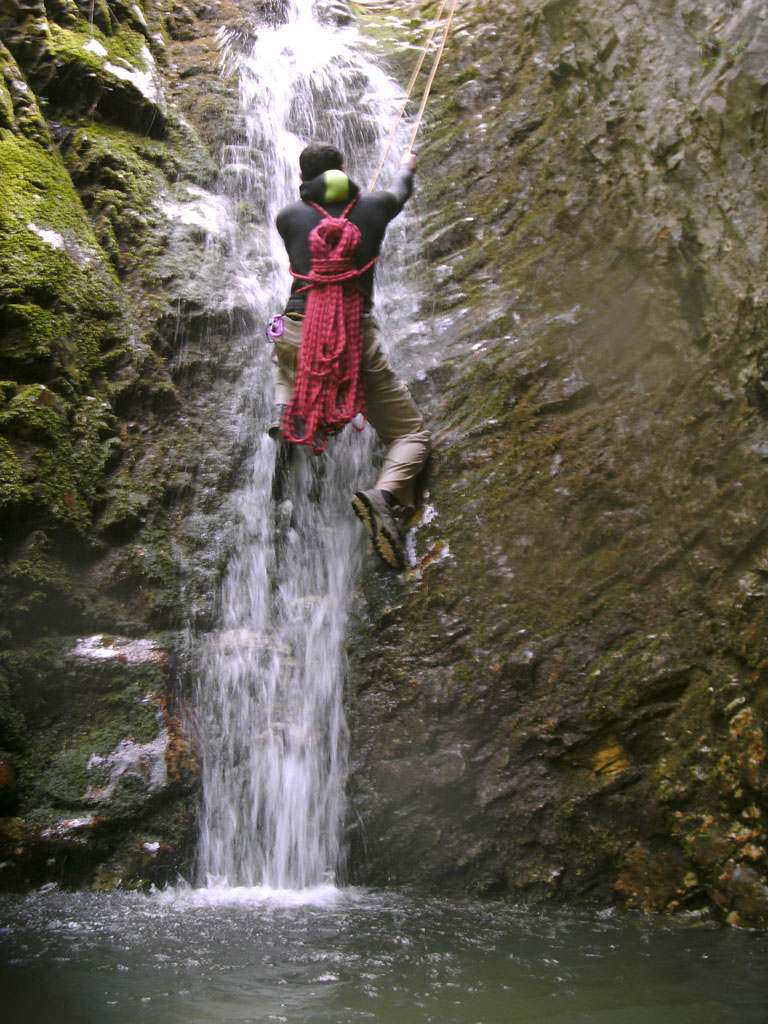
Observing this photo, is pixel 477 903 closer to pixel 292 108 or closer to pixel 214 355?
pixel 214 355

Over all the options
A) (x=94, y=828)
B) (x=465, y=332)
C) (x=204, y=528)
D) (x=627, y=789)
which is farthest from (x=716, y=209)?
(x=94, y=828)

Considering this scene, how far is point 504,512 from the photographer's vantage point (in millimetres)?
4094

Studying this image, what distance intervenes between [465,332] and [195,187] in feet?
9.19

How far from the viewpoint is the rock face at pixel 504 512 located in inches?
136

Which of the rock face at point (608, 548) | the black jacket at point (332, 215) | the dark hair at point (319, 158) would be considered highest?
the dark hair at point (319, 158)

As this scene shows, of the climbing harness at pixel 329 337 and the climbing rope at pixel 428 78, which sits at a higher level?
the climbing rope at pixel 428 78

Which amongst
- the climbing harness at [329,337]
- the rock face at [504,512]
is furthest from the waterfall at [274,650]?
the climbing harness at [329,337]

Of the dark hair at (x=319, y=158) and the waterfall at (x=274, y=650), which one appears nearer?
the waterfall at (x=274, y=650)

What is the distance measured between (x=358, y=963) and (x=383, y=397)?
113 inches

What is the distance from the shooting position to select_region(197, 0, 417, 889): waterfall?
3674 millimetres

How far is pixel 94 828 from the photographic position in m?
3.51

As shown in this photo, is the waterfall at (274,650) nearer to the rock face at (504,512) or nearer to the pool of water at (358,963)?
the rock face at (504,512)

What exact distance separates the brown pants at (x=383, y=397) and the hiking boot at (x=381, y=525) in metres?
0.23

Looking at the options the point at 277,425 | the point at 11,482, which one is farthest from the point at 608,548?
the point at 11,482
